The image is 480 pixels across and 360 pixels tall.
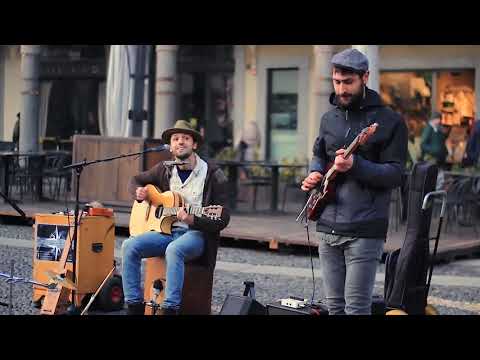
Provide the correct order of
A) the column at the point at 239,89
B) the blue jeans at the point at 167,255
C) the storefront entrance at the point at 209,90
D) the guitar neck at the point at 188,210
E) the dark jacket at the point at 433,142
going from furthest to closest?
the storefront entrance at the point at 209,90 → the column at the point at 239,89 → the dark jacket at the point at 433,142 → the guitar neck at the point at 188,210 → the blue jeans at the point at 167,255

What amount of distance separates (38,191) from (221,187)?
816 cm

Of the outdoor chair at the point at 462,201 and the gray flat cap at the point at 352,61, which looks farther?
the outdoor chair at the point at 462,201

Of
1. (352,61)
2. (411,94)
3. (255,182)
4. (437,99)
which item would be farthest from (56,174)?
(352,61)

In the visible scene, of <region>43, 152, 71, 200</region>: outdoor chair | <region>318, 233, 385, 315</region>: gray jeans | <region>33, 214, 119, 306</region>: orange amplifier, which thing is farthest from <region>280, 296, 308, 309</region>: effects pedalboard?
<region>43, 152, 71, 200</region>: outdoor chair

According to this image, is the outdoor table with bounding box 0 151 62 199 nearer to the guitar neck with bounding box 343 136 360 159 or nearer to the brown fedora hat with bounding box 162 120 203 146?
the brown fedora hat with bounding box 162 120 203 146

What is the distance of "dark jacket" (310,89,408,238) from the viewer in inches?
202

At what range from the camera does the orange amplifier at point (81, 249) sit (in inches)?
286

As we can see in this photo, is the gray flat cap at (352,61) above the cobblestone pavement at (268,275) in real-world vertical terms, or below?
above

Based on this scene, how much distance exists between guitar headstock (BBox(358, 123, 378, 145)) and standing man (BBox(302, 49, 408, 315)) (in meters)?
0.06

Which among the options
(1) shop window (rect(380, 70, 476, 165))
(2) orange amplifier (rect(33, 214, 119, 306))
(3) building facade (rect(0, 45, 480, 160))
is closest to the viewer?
(2) orange amplifier (rect(33, 214, 119, 306))

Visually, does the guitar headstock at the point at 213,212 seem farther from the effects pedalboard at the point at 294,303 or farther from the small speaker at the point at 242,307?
the effects pedalboard at the point at 294,303

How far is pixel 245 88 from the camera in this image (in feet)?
62.3

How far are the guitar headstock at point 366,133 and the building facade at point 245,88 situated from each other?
10.2 meters

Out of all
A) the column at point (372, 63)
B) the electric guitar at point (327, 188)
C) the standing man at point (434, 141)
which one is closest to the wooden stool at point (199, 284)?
the electric guitar at point (327, 188)
